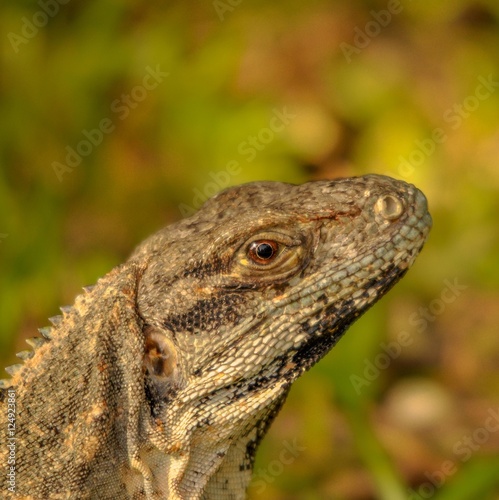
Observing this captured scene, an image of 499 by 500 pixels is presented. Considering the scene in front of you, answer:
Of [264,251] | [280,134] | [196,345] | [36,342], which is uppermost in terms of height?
[280,134]

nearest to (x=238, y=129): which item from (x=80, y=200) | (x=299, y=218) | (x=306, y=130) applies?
(x=306, y=130)

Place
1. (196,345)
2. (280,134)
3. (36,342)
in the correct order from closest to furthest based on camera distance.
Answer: (196,345)
(36,342)
(280,134)

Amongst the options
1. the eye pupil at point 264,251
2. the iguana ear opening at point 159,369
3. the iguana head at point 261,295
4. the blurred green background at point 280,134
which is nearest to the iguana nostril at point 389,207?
the iguana head at point 261,295

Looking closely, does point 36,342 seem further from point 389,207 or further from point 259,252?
point 389,207

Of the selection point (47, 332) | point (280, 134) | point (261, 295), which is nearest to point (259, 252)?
point (261, 295)

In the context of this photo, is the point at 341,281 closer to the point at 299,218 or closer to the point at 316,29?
the point at 299,218

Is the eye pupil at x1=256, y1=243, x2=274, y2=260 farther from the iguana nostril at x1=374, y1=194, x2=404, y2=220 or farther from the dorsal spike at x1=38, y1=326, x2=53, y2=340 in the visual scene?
the dorsal spike at x1=38, y1=326, x2=53, y2=340
